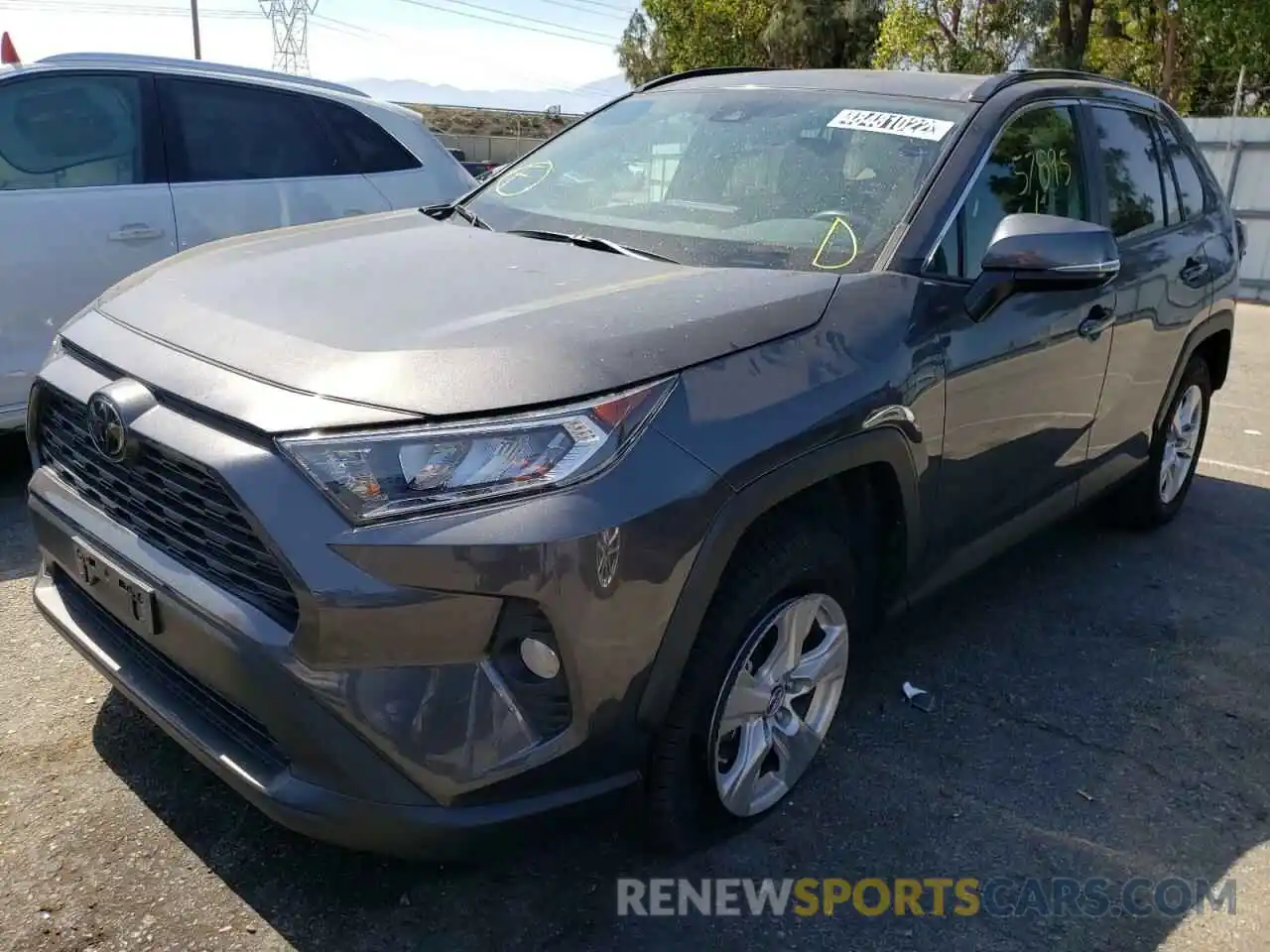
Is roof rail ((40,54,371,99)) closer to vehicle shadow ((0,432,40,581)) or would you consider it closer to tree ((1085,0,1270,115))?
vehicle shadow ((0,432,40,581))

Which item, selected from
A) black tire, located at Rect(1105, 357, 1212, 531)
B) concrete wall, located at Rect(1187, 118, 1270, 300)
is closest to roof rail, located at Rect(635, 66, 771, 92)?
black tire, located at Rect(1105, 357, 1212, 531)

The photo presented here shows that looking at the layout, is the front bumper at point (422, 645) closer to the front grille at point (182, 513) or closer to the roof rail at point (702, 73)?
the front grille at point (182, 513)

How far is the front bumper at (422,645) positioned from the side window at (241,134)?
10.3ft

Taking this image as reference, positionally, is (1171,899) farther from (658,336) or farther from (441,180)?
(441,180)

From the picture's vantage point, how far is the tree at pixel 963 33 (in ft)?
79.1

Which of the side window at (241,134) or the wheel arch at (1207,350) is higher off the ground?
the side window at (241,134)

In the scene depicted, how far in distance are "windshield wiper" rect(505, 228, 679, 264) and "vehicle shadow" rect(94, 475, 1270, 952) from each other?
3.94 ft

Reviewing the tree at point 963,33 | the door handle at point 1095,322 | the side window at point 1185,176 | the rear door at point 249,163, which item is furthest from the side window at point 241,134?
the tree at point 963,33

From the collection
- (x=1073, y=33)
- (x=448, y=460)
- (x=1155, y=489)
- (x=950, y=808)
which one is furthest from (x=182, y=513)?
(x=1073, y=33)

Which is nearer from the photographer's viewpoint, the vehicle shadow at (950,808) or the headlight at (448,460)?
the headlight at (448,460)

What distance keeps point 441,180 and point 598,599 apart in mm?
4163

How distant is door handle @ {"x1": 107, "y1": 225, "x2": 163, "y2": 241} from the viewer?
4531 millimetres

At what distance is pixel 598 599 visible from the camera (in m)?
1.96

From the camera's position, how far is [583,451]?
6.48 feet
